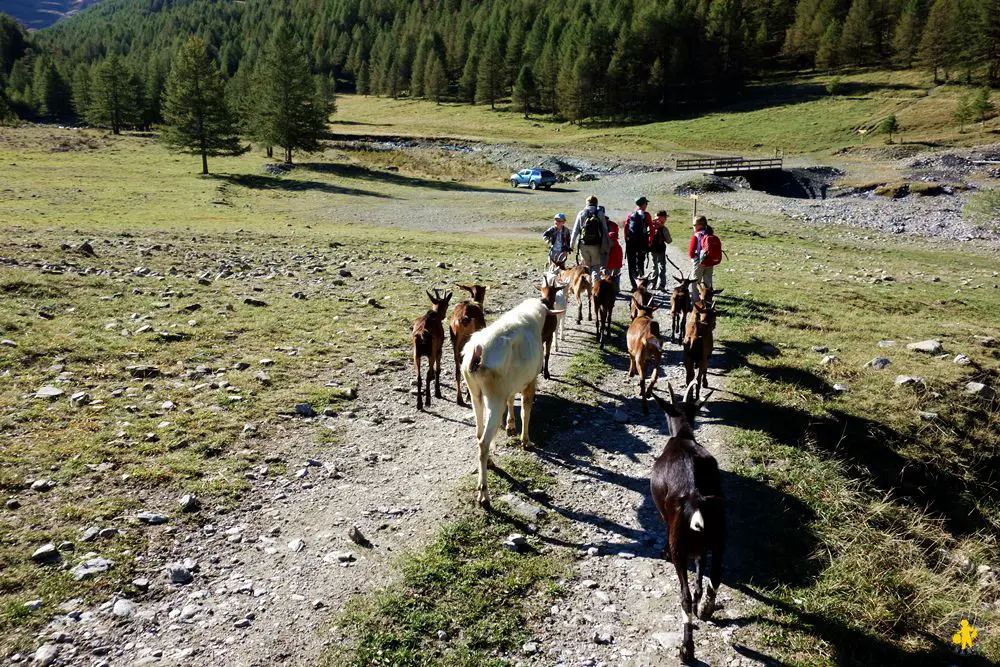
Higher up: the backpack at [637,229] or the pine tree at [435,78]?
the pine tree at [435,78]

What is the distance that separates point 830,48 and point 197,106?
404 ft

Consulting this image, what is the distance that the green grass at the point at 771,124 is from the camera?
89125 mm

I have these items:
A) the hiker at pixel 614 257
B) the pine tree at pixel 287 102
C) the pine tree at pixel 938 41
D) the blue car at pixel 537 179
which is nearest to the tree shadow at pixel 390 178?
the blue car at pixel 537 179

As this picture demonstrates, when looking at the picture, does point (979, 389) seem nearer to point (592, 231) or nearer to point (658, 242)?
point (592, 231)

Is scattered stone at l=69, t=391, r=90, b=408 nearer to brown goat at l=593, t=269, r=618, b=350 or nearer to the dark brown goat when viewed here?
the dark brown goat

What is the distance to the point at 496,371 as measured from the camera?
8.52m

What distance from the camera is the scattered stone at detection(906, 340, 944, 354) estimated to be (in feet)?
45.6

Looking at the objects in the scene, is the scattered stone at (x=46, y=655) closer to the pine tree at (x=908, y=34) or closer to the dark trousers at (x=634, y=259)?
the dark trousers at (x=634, y=259)

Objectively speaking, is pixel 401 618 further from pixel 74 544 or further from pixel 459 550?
pixel 74 544

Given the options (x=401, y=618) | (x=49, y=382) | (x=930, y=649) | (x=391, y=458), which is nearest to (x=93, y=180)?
(x=49, y=382)

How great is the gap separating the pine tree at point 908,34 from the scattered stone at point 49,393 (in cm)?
14663

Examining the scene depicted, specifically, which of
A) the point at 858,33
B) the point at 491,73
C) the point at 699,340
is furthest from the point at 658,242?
the point at 858,33

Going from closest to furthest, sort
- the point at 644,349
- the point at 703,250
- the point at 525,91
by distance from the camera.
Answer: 1. the point at 644,349
2. the point at 703,250
3. the point at 525,91

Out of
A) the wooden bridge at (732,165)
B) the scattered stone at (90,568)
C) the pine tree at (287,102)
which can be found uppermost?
the pine tree at (287,102)
